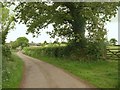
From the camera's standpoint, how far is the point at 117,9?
125ft

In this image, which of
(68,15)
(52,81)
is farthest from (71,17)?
(52,81)

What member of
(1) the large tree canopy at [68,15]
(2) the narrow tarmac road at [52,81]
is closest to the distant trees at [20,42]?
(1) the large tree canopy at [68,15]

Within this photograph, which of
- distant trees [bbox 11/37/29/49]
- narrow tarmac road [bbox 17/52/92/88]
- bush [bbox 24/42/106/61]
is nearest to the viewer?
narrow tarmac road [bbox 17/52/92/88]

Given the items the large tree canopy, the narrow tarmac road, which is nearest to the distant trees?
the large tree canopy

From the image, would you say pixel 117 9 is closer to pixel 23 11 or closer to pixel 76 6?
pixel 76 6

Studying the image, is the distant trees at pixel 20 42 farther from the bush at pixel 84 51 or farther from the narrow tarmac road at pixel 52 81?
the narrow tarmac road at pixel 52 81

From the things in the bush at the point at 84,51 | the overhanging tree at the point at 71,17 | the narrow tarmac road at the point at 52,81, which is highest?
the overhanging tree at the point at 71,17

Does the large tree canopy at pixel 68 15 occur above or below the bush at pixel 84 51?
above

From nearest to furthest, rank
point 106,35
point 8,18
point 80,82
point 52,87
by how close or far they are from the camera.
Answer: point 52,87 < point 80,82 < point 106,35 < point 8,18

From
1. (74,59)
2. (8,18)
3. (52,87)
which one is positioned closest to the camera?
(52,87)

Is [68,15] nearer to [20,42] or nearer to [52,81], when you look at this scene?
[52,81]

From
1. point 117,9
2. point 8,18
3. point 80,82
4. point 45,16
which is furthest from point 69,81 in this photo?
point 8,18

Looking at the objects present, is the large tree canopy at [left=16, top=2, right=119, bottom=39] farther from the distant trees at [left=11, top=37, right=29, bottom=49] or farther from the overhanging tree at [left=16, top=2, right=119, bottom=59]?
the distant trees at [left=11, top=37, right=29, bottom=49]

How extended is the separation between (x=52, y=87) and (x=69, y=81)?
8.14 ft
